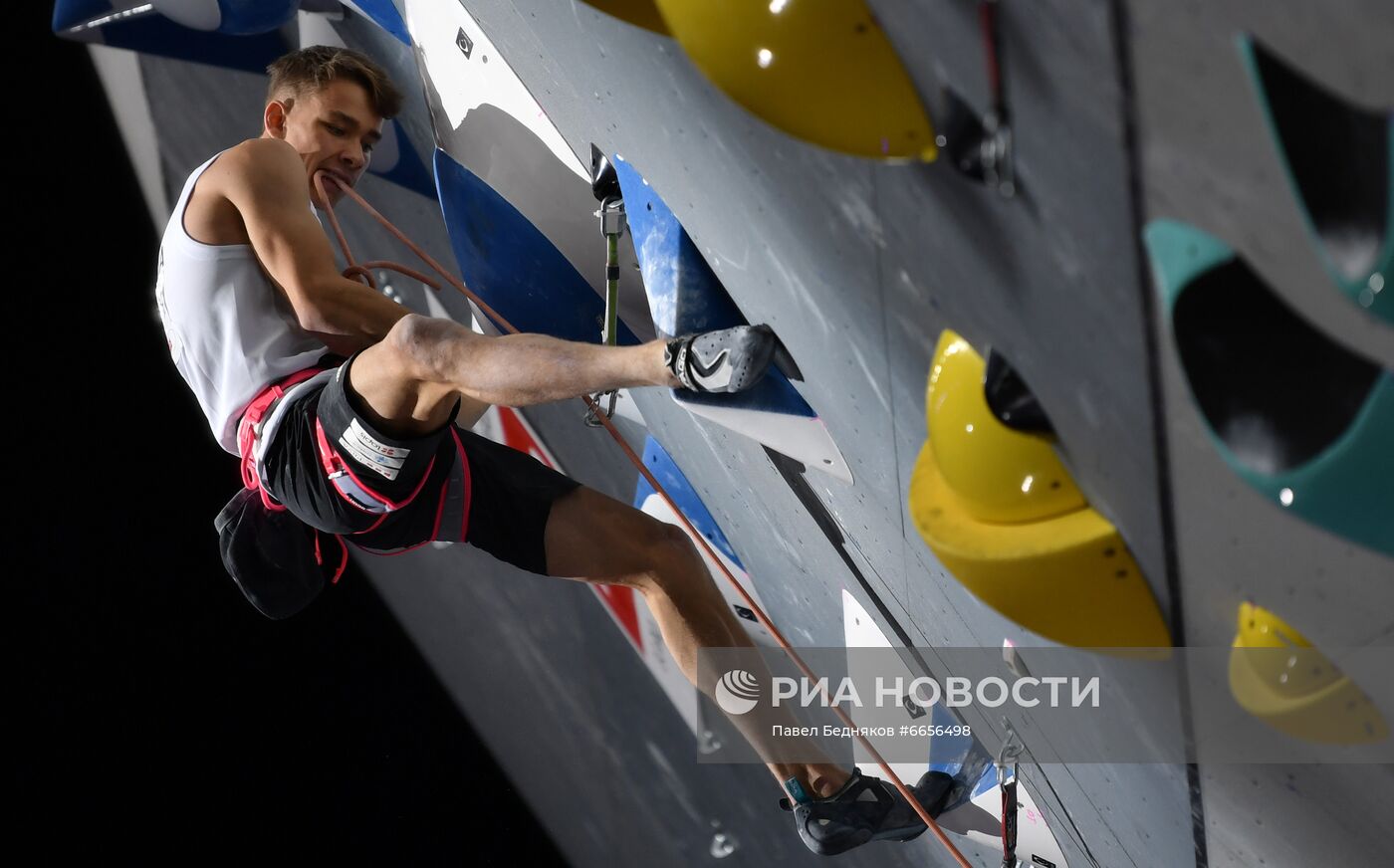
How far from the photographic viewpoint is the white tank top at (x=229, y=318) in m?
1.90

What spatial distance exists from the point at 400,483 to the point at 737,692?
55 cm

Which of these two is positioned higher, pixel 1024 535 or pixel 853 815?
pixel 1024 535

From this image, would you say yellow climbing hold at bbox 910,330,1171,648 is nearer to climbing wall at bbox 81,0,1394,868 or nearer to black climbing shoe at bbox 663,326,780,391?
climbing wall at bbox 81,0,1394,868

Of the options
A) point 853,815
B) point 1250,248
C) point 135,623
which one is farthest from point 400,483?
point 135,623

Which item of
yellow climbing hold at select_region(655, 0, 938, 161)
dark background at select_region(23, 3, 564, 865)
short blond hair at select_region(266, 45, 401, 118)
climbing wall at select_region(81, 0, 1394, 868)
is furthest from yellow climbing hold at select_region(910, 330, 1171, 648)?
dark background at select_region(23, 3, 564, 865)

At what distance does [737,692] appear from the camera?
6.47ft

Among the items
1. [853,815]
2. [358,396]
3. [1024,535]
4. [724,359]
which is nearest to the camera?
[1024,535]

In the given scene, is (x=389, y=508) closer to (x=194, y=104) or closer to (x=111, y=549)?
(x=194, y=104)

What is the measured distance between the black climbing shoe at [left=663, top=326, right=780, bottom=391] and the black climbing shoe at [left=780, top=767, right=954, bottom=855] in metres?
0.75

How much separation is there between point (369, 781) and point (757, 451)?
2.64 metres

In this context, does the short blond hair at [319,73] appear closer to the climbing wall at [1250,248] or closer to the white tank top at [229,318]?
the white tank top at [229,318]

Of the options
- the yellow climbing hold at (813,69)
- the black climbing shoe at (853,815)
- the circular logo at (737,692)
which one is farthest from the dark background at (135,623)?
the yellow climbing hold at (813,69)

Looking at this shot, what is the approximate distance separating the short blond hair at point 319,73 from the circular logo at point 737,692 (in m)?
0.95

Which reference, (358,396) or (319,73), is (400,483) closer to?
(358,396)
